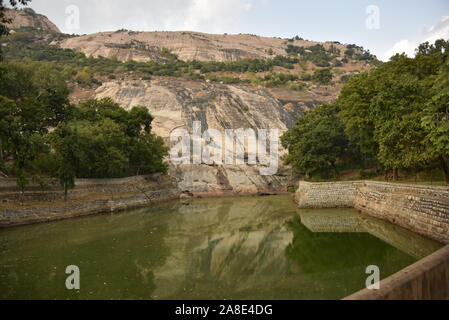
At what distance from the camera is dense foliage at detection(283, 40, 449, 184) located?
18.1m

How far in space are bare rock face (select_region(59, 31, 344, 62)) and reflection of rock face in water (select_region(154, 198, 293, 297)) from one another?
103379 mm

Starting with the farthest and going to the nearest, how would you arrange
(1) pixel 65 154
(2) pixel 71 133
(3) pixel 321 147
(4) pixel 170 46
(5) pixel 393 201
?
(4) pixel 170 46 → (3) pixel 321 147 → (2) pixel 71 133 → (1) pixel 65 154 → (5) pixel 393 201

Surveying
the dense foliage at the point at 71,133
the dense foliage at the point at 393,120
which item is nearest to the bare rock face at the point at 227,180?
the dense foliage at the point at 71,133

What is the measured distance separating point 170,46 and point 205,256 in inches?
5474

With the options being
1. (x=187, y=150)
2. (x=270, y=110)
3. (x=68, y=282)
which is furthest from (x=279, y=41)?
(x=68, y=282)

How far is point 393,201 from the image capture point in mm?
23016

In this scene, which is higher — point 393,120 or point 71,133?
point 393,120

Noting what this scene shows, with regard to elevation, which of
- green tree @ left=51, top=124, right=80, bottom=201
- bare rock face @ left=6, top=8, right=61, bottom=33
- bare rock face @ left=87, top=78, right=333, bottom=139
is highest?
bare rock face @ left=6, top=8, right=61, bottom=33

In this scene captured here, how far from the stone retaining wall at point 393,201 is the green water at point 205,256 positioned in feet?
2.89

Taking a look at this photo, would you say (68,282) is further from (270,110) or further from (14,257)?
(270,110)

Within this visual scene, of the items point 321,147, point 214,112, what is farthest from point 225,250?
point 214,112

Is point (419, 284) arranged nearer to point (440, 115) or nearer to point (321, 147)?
point (440, 115)

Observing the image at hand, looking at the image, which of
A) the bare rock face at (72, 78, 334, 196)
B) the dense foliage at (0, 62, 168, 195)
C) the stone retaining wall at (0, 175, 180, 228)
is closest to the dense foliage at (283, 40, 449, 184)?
the bare rock face at (72, 78, 334, 196)

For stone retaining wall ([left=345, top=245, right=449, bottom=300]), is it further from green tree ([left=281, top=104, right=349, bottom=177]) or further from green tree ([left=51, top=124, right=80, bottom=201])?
green tree ([left=281, top=104, right=349, bottom=177])
